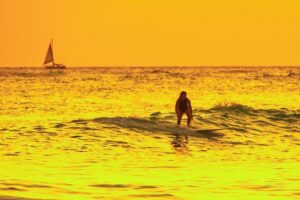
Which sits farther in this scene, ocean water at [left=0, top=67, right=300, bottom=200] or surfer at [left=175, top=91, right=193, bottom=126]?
surfer at [left=175, top=91, right=193, bottom=126]

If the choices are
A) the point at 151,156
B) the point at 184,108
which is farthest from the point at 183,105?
the point at 151,156

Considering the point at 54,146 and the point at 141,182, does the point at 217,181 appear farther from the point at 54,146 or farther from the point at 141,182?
the point at 54,146

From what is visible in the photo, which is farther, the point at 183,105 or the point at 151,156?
the point at 183,105

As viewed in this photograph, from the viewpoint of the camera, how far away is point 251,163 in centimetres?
1533

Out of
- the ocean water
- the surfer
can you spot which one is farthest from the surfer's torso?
the ocean water

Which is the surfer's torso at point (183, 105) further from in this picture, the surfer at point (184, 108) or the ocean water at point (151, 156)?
the ocean water at point (151, 156)

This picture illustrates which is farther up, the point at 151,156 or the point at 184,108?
the point at 184,108

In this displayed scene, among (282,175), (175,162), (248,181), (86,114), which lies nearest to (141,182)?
(248,181)

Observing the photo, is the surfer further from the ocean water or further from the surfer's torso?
the ocean water

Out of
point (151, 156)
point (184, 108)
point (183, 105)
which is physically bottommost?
point (151, 156)

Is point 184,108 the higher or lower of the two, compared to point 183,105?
lower

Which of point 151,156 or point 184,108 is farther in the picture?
point 184,108

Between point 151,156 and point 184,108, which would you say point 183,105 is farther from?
point 151,156

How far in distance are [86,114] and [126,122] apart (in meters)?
6.62
